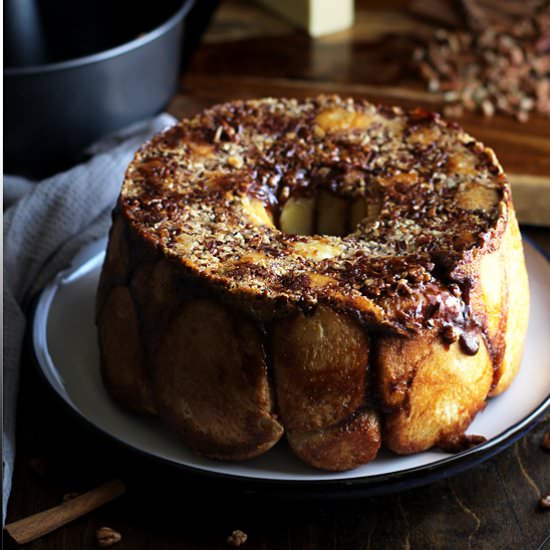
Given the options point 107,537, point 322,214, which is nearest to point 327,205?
point 322,214

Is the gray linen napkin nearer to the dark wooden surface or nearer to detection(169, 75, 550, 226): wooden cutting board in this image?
the dark wooden surface

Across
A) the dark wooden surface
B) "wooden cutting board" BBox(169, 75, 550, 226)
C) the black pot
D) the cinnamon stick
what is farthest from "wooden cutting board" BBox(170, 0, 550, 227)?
the cinnamon stick

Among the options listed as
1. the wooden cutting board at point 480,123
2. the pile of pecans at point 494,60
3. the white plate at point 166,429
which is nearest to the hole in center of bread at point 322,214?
the white plate at point 166,429

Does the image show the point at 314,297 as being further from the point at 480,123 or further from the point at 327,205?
the point at 480,123

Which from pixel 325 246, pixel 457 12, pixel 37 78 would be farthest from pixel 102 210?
pixel 457 12

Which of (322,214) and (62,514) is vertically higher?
(322,214)

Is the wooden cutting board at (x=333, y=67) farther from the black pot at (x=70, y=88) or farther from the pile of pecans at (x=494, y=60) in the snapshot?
the black pot at (x=70, y=88)
